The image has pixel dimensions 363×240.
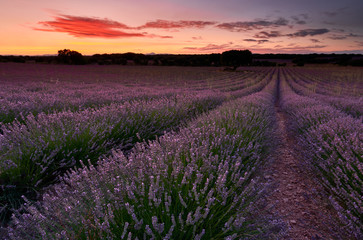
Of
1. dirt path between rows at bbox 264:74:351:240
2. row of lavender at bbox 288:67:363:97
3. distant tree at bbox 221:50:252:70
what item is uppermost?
distant tree at bbox 221:50:252:70

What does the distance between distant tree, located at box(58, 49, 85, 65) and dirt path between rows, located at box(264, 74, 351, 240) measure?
76208 mm

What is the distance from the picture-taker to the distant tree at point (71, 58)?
70188 millimetres

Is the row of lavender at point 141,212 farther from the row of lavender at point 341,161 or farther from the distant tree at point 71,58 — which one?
the distant tree at point 71,58

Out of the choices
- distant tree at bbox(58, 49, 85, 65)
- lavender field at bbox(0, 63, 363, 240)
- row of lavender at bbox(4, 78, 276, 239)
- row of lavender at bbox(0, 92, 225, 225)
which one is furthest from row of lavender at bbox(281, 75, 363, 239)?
distant tree at bbox(58, 49, 85, 65)

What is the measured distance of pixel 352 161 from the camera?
2.52 m

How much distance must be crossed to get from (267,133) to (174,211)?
345cm

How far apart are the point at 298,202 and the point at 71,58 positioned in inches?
3140

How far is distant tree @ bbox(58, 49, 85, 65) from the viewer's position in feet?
230

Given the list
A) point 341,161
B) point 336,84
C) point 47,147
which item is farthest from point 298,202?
point 336,84

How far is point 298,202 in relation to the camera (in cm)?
300

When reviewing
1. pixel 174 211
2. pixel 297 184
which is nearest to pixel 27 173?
pixel 174 211

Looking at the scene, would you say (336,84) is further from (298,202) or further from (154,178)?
(154,178)

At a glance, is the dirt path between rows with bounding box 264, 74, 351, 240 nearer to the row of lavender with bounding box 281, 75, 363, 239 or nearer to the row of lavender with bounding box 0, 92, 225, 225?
the row of lavender with bounding box 281, 75, 363, 239

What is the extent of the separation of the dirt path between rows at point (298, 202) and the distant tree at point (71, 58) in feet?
250
